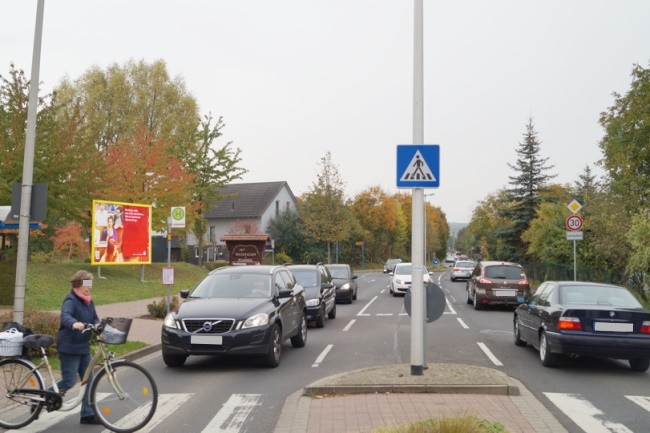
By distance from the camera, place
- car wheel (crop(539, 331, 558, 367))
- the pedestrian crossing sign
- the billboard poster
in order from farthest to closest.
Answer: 1. the billboard poster
2. car wheel (crop(539, 331, 558, 367))
3. the pedestrian crossing sign

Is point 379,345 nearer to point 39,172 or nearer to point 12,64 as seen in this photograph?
point 39,172

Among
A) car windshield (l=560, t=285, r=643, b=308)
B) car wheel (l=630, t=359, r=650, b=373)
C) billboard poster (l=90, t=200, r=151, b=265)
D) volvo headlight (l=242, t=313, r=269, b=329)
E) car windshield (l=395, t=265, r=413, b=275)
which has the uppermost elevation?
billboard poster (l=90, t=200, r=151, b=265)

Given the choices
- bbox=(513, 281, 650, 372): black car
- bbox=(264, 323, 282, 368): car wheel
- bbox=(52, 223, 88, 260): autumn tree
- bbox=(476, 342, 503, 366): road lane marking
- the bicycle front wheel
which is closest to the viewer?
the bicycle front wheel

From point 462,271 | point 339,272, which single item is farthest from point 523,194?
point 339,272

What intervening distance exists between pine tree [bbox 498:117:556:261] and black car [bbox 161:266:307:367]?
43.0 meters

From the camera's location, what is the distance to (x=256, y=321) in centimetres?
1012

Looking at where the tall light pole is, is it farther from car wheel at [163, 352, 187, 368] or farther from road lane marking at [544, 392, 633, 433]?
road lane marking at [544, 392, 633, 433]

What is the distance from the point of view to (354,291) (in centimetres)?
2742

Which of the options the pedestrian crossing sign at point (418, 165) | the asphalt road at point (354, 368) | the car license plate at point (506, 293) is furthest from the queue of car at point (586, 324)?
the car license plate at point (506, 293)

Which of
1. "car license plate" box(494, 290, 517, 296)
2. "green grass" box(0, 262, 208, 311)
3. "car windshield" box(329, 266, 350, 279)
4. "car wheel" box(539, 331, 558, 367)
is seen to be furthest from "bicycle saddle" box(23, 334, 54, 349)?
"car windshield" box(329, 266, 350, 279)

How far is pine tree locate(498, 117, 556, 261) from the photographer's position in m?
52.1

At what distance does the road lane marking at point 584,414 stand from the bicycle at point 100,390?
14.6ft

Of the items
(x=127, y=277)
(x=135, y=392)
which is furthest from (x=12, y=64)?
(x=135, y=392)

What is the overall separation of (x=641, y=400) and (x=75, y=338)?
22.0 ft
